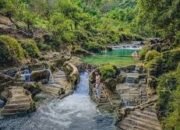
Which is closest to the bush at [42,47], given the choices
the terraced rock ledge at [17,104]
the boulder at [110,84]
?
the boulder at [110,84]

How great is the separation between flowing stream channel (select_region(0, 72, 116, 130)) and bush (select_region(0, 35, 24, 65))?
10.9m

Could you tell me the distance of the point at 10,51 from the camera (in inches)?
1753

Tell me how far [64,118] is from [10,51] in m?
16.7

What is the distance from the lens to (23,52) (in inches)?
1913

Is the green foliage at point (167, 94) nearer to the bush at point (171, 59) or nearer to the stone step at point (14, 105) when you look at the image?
the bush at point (171, 59)

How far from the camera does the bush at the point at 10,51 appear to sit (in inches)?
1706

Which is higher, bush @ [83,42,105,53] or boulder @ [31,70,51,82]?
bush @ [83,42,105,53]

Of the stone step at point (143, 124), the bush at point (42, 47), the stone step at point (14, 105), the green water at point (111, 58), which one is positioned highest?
the bush at point (42, 47)

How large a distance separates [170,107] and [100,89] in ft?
35.4

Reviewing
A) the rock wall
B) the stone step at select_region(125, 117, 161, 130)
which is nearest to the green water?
the rock wall

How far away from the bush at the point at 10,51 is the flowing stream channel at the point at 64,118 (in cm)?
1089

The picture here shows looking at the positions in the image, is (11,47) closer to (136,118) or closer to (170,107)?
(136,118)

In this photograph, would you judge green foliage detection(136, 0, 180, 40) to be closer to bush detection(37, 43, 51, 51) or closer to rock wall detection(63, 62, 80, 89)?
rock wall detection(63, 62, 80, 89)

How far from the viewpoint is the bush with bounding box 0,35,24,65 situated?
43.3m
